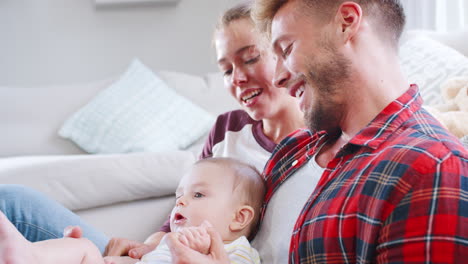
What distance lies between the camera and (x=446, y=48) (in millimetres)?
1646

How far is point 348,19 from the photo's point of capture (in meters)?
1.00

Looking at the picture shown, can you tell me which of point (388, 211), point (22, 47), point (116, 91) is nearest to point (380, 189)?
point (388, 211)

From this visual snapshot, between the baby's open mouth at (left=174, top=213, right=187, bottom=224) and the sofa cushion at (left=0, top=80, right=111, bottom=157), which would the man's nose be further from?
the sofa cushion at (left=0, top=80, right=111, bottom=157)

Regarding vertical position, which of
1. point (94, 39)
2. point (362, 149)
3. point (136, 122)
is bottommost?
point (136, 122)

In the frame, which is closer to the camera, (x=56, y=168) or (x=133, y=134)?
(x=56, y=168)

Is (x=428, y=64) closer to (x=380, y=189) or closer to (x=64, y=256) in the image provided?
(x=380, y=189)

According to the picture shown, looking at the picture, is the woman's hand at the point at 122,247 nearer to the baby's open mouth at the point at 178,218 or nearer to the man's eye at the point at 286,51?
the baby's open mouth at the point at 178,218

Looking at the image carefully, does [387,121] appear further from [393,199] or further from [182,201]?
[182,201]

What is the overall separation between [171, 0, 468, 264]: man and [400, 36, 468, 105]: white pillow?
1.64 ft

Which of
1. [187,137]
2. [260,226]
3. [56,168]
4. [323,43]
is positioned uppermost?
[323,43]

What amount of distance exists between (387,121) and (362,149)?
0.06 meters

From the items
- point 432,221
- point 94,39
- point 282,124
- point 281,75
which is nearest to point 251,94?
point 282,124

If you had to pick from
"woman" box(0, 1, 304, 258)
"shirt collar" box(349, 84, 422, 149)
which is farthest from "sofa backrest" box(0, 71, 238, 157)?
"shirt collar" box(349, 84, 422, 149)

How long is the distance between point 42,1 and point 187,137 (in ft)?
5.41
